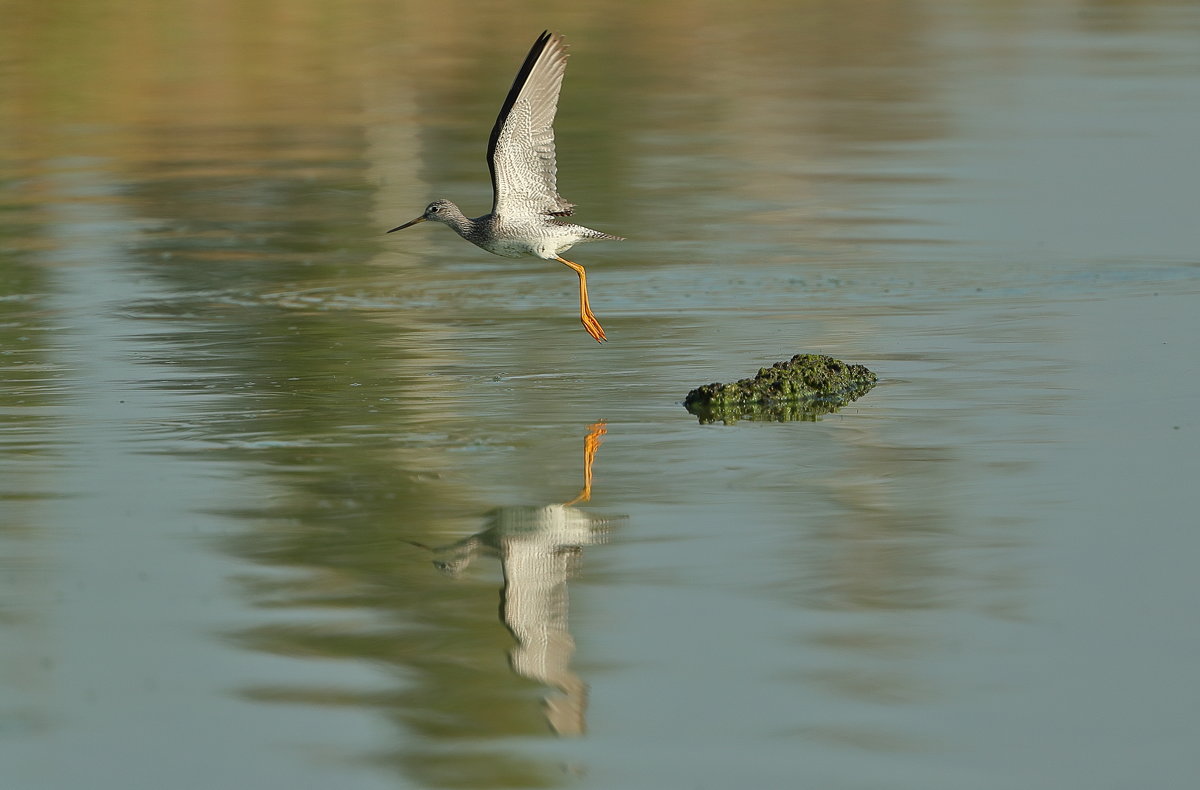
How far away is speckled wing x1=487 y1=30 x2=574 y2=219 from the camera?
10.7 metres

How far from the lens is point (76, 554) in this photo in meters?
7.59

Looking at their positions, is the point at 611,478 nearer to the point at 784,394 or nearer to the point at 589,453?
the point at 589,453

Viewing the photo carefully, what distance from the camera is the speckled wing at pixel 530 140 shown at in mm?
10711

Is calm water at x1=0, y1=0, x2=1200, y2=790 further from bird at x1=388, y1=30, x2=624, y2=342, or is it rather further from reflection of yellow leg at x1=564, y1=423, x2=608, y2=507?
bird at x1=388, y1=30, x2=624, y2=342

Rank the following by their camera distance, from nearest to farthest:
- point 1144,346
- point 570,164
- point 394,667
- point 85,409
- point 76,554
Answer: point 394,667, point 76,554, point 85,409, point 1144,346, point 570,164

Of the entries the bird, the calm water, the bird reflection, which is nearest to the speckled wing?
the bird

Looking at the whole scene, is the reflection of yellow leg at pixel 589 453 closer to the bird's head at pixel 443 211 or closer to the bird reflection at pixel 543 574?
the bird reflection at pixel 543 574

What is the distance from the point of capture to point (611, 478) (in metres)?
8.55

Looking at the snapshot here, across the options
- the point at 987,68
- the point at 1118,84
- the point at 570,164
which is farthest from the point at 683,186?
the point at 987,68

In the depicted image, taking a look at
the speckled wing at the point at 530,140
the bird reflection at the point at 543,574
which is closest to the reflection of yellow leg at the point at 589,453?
the bird reflection at the point at 543,574

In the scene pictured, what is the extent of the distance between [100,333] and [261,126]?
13.0 meters

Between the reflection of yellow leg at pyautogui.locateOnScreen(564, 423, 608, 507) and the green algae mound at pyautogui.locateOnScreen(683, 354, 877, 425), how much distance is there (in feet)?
1.67

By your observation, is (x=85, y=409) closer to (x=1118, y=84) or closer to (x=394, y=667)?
(x=394, y=667)

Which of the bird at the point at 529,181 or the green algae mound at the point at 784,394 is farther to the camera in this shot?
the bird at the point at 529,181
